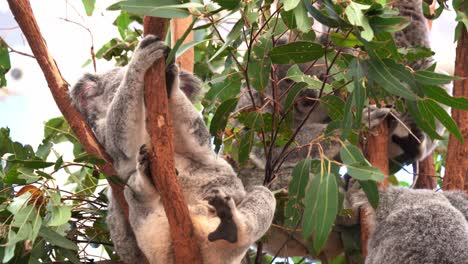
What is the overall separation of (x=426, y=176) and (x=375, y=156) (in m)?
0.77

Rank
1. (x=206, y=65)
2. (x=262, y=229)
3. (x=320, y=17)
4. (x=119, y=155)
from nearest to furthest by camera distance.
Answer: (x=320, y=17)
(x=262, y=229)
(x=119, y=155)
(x=206, y=65)

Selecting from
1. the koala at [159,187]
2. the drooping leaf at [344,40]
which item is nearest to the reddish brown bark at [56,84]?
the koala at [159,187]

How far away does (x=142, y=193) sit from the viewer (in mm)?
2539

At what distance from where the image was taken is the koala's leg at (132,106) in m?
2.36

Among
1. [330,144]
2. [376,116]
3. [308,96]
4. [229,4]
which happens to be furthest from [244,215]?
[308,96]

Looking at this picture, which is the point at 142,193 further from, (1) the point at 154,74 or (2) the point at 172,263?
(1) the point at 154,74

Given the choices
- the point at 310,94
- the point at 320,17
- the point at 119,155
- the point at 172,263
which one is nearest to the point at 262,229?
the point at 172,263

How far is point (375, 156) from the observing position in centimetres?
332

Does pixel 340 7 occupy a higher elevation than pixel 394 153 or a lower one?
higher

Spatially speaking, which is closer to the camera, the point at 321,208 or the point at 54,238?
the point at 321,208

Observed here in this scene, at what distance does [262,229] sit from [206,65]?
1.64m

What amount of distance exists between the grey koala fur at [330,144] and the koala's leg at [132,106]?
978mm

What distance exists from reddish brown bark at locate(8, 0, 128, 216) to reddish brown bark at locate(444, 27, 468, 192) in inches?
62.1

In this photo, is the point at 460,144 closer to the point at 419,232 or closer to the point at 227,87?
the point at 419,232
